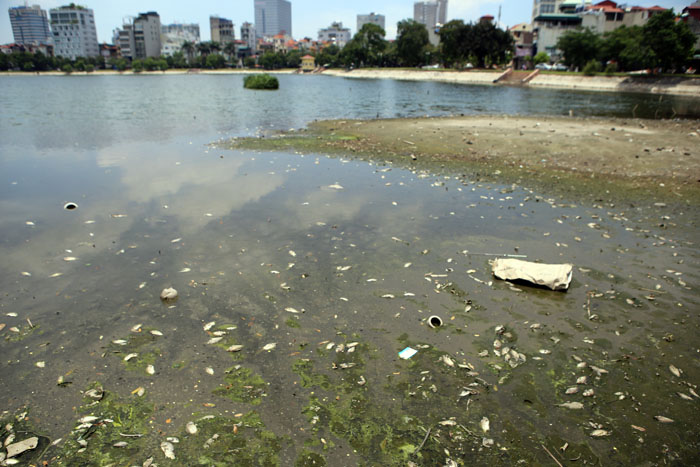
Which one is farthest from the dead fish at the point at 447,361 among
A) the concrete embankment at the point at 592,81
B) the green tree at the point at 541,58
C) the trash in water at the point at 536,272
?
the green tree at the point at 541,58

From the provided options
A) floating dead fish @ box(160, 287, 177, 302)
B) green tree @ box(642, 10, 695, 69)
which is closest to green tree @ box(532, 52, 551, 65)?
green tree @ box(642, 10, 695, 69)

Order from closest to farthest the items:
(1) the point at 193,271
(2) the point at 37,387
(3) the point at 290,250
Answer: (2) the point at 37,387 < (1) the point at 193,271 < (3) the point at 290,250

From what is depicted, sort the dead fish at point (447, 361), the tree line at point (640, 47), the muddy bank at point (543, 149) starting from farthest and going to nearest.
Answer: the tree line at point (640, 47)
the muddy bank at point (543, 149)
the dead fish at point (447, 361)

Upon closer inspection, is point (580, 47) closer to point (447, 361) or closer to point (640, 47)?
point (640, 47)

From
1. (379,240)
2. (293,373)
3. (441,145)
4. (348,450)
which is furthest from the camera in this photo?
(441,145)

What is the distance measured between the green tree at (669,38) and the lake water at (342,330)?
8118 cm

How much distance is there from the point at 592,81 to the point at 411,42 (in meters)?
88.6

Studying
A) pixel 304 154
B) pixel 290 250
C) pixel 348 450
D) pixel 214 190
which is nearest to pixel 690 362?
pixel 348 450

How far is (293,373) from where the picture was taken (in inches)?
211

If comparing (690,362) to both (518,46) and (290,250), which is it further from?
(518,46)

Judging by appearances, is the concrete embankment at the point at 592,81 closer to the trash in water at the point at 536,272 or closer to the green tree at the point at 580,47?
the green tree at the point at 580,47

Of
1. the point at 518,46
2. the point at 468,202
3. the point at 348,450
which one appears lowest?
the point at 348,450

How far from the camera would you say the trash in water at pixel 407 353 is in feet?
18.7

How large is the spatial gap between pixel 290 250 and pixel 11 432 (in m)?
5.29
